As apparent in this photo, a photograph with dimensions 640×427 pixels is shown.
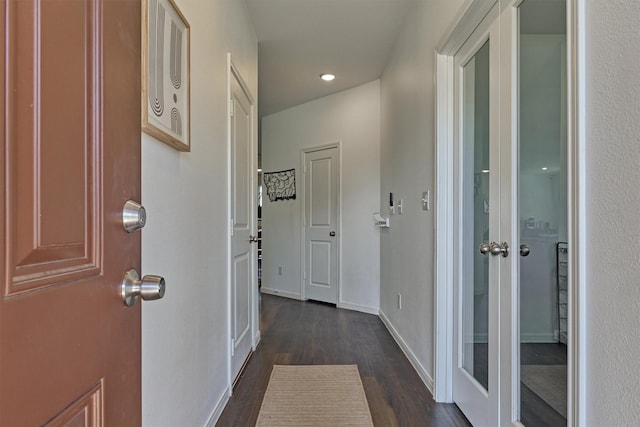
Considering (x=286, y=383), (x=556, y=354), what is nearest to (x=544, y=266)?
(x=556, y=354)

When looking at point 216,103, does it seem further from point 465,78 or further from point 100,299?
point 100,299

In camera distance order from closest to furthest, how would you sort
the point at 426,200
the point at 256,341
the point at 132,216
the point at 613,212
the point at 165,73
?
the point at 132,216, the point at 613,212, the point at 165,73, the point at 426,200, the point at 256,341

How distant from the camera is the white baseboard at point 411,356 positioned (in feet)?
7.44

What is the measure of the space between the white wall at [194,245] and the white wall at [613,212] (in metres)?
1.23

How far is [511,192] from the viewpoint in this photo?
147 centimetres

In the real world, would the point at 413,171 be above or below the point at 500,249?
above

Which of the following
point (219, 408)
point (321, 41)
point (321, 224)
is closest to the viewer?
point (219, 408)

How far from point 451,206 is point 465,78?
2.28 ft

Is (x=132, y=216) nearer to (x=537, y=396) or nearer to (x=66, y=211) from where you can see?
(x=66, y=211)

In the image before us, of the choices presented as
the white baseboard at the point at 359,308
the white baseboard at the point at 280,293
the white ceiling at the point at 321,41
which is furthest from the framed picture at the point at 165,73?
the white baseboard at the point at 280,293

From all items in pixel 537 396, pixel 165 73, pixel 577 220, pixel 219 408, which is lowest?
pixel 219 408

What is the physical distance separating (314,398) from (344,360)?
25.2 inches

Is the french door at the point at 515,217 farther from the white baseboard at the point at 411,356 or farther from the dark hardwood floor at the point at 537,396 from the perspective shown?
the white baseboard at the point at 411,356

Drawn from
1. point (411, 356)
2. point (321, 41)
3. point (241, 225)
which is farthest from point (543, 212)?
point (321, 41)
